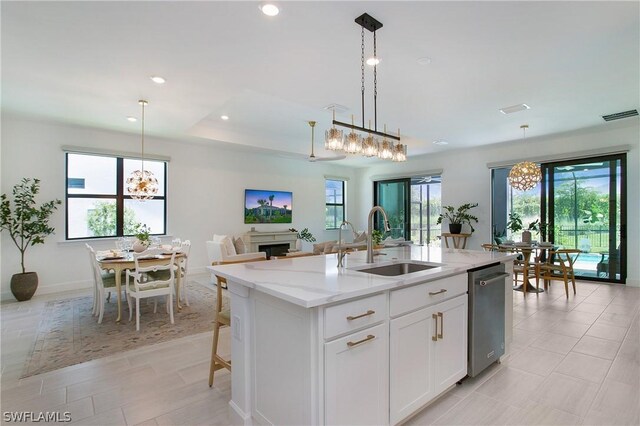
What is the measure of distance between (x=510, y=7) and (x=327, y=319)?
2547mm

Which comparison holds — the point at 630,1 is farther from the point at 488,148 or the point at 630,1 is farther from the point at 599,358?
the point at 488,148

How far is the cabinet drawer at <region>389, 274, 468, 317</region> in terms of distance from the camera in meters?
1.80

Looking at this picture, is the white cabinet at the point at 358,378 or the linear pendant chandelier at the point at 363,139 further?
the linear pendant chandelier at the point at 363,139

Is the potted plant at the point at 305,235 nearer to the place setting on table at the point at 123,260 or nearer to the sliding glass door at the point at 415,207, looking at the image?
the sliding glass door at the point at 415,207

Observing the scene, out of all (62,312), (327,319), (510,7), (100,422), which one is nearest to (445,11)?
(510,7)

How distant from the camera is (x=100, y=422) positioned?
1.96 metres

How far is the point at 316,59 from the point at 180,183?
448 cm

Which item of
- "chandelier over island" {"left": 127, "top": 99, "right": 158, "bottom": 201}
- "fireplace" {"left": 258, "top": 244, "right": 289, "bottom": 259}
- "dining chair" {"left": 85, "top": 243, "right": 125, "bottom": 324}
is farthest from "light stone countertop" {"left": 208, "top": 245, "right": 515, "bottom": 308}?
"fireplace" {"left": 258, "top": 244, "right": 289, "bottom": 259}

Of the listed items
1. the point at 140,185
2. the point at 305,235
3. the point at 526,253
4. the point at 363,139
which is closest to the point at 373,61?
the point at 363,139

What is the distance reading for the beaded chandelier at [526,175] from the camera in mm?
5504

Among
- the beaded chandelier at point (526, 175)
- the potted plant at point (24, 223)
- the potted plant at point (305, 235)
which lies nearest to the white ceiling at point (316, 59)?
the beaded chandelier at point (526, 175)

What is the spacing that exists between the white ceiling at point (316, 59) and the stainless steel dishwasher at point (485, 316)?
1.97m

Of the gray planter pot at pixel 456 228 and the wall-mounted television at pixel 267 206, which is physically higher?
the wall-mounted television at pixel 267 206

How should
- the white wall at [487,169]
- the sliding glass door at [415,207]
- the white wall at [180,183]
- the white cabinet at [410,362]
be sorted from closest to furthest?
the white cabinet at [410,362] → the white wall at [180,183] → the white wall at [487,169] → the sliding glass door at [415,207]
